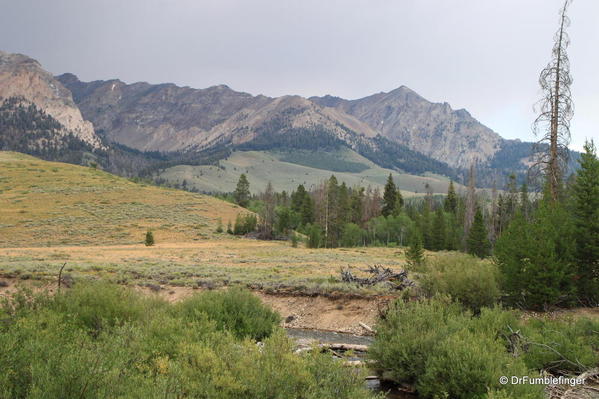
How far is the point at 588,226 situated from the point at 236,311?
1522 centimetres

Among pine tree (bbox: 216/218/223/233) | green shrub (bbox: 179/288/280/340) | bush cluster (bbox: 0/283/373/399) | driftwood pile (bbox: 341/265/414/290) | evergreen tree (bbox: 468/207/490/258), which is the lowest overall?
pine tree (bbox: 216/218/223/233)

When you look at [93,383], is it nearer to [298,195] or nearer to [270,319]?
[270,319]

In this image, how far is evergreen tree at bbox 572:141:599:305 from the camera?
17375 millimetres

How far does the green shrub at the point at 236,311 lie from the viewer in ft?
42.1

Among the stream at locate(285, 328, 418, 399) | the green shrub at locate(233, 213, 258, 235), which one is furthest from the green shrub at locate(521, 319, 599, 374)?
the green shrub at locate(233, 213, 258, 235)

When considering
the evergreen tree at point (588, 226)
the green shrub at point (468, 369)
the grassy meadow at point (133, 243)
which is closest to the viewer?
the green shrub at point (468, 369)

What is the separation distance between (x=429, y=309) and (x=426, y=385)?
8.09 ft

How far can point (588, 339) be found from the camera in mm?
12188

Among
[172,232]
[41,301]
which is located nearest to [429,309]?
[41,301]

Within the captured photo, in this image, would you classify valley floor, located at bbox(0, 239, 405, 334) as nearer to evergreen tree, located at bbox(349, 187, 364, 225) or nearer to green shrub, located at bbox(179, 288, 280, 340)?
green shrub, located at bbox(179, 288, 280, 340)

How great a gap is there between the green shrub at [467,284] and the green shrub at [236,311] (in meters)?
7.21

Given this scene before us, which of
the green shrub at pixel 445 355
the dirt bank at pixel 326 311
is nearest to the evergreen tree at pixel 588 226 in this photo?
the green shrub at pixel 445 355

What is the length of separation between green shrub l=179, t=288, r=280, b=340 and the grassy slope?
2014 inches

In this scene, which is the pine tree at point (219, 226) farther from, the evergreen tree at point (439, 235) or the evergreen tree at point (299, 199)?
the evergreen tree at point (439, 235)
